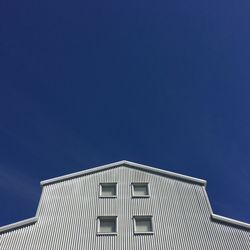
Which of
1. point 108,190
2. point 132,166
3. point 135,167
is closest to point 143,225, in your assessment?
point 108,190

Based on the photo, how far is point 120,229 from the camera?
935 inches

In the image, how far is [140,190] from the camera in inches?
1094

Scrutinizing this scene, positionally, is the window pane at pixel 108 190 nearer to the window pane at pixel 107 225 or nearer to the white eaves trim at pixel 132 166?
the white eaves trim at pixel 132 166

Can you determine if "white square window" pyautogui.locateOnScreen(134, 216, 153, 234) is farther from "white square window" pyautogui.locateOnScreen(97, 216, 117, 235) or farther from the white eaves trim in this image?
the white eaves trim

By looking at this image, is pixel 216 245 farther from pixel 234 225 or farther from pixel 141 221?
pixel 141 221

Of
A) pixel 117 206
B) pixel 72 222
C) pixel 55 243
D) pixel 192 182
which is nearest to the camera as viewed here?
pixel 55 243

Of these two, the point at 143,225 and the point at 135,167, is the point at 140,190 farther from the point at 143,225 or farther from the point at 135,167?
the point at 143,225

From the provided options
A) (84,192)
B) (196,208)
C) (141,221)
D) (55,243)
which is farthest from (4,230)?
(196,208)

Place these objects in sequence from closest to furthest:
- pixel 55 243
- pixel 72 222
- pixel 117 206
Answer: pixel 55 243 → pixel 72 222 → pixel 117 206

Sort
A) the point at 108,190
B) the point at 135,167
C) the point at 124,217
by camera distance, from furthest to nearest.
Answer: the point at 135,167
the point at 108,190
the point at 124,217

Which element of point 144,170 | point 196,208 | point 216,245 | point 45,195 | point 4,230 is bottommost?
point 216,245

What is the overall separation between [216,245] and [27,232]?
15.1m

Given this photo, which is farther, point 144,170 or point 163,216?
point 144,170

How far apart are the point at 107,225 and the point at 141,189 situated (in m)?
5.17
